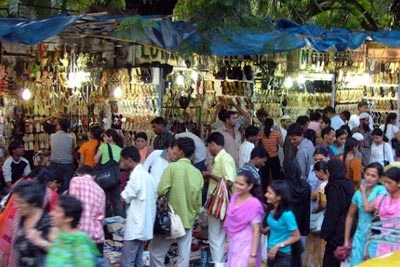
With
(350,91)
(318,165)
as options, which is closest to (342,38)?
(318,165)

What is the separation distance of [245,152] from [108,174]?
7.49 ft

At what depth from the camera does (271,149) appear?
1362 cm

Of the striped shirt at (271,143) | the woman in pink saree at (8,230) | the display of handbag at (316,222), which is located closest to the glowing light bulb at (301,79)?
the striped shirt at (271,143)

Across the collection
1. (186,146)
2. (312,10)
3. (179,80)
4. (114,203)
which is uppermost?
(312,10)

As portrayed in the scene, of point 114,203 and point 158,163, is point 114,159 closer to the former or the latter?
point 114,203

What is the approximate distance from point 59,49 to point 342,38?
582 centimetres

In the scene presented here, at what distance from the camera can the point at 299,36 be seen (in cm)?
1277

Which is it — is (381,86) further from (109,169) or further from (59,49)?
(109,169)

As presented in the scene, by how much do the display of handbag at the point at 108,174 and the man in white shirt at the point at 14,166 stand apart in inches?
65.7

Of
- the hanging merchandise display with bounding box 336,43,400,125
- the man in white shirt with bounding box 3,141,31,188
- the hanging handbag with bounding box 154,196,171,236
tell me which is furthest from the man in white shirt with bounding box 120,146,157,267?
the hanging merchandise display with bounding box 336,43,400,125

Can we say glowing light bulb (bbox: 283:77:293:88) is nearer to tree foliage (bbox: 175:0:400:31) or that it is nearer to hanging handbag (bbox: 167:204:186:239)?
tree foliage (bbox: 175:0:400:31)

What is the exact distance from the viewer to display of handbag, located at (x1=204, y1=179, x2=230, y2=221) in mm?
9697

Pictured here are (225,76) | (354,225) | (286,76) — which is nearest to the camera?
(354,225)

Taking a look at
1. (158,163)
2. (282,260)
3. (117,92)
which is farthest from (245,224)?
(117,92)
